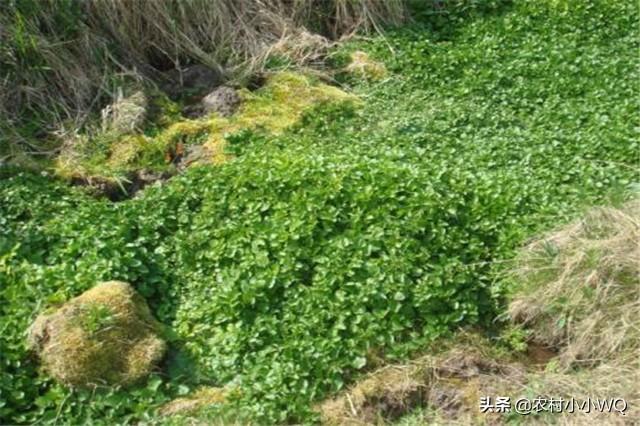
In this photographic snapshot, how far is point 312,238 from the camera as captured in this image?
4.84 metres

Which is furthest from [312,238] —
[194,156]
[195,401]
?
[194,156]

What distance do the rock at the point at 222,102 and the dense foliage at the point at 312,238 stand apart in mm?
481

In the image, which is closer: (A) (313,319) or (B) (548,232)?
(A) (313,319)

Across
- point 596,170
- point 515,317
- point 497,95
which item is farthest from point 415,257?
point 497,95

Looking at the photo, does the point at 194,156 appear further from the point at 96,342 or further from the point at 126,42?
the point at 96,342

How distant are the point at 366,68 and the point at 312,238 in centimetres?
242

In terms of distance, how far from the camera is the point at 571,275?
4.58 meters

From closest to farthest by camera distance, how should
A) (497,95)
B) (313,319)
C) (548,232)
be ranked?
1. (313,319)
2. (548,232)
3. (497,95)

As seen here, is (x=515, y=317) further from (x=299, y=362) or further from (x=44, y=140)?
(x=44, y=140)

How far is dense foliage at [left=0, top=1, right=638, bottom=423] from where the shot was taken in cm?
437

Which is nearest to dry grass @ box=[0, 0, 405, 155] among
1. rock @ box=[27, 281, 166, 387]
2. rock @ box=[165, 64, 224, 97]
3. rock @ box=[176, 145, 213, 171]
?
rock @ box=[165, 64, 224, 97]

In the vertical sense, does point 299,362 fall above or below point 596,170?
below

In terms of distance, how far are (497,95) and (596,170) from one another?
123 cm

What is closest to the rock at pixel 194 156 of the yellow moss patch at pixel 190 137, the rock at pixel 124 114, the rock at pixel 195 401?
the yellow moss patch at pixel 190 137
